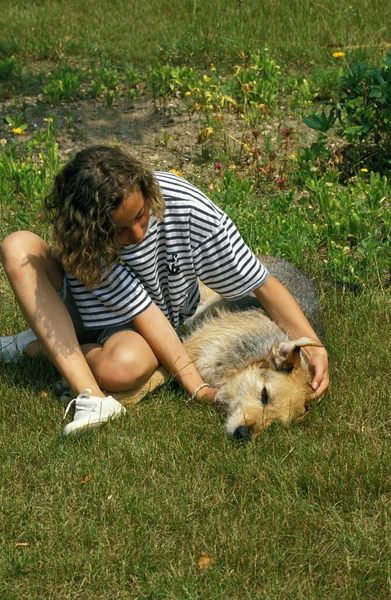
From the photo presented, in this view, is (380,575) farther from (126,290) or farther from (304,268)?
(304,268)

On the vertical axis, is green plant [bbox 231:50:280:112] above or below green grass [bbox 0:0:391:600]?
above

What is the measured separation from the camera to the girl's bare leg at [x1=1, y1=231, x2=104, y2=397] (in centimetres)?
464

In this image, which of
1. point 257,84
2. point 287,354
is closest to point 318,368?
point 287,354

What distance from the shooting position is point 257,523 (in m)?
3.80

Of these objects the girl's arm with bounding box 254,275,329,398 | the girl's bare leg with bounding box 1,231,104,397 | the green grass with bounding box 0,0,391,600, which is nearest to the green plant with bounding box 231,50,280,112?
the green grass with bounding box 0,0,391,600

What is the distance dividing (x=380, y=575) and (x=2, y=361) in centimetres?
274

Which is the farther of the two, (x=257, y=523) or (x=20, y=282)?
(x=20, y=282)

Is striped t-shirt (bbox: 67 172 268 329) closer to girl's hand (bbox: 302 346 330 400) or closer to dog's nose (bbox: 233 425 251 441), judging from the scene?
girl's hand (bbox: 302 346 330 400)

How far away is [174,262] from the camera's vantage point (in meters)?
4.87

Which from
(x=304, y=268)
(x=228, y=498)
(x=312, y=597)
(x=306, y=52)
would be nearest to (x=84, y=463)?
(x=228, y=498)

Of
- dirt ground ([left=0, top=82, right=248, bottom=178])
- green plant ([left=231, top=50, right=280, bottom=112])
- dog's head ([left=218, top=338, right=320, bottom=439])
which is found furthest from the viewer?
green plant ([left=231, top=50, right=280, bottom=112])

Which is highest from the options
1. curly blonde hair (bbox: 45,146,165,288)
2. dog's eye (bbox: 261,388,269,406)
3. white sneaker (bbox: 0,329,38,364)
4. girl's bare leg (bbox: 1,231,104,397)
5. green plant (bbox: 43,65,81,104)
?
curly blonde hair (bbox: 45,146,165,288)

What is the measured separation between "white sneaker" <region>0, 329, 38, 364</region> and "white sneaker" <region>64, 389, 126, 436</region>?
0.77 m

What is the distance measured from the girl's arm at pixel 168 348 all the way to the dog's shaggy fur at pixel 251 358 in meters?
0.11
